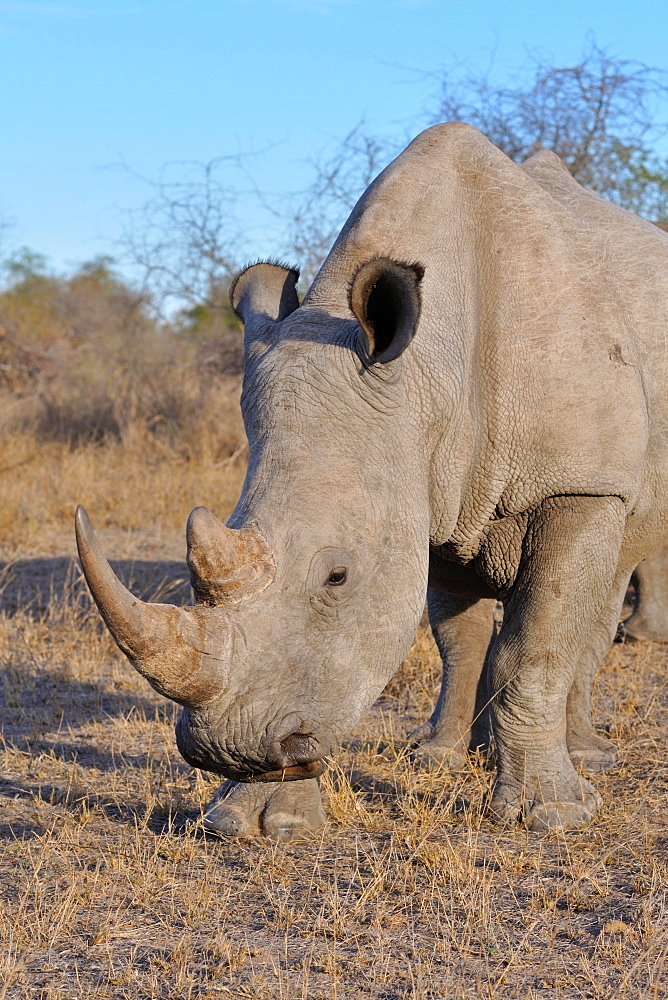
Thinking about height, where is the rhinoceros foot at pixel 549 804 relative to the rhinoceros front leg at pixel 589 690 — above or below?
below

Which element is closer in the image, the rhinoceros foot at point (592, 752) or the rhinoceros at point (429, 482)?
the rhinoceros at point (429, 482)

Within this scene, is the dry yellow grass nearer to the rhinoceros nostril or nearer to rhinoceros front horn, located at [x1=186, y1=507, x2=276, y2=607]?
the rhinoceros nostril

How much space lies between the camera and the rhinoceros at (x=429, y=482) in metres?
3.29

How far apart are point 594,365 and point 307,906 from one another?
212 cm

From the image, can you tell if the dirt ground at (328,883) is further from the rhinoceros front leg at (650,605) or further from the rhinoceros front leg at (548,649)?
the rhinoceros front leg at (650,605)

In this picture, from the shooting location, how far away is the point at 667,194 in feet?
40.5

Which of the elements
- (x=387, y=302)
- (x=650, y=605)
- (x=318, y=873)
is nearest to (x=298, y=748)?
(x=318, y=873)

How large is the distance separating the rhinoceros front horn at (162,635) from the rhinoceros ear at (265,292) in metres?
1.41

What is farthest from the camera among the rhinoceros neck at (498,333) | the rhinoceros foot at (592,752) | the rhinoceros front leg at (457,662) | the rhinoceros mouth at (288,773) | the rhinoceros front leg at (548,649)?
the rhinoceros front leg at (457,662)

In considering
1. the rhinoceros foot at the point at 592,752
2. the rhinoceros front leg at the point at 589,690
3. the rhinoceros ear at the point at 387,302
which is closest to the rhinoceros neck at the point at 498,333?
the rhinoceros ear at the point at 387,302

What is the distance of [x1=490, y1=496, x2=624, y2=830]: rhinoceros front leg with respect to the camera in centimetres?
434

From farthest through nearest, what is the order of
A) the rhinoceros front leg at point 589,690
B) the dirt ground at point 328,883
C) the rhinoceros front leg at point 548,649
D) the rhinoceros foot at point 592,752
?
the rhinoceros front leg at point 589,690, the rhinoceros foot at point 592,752, the rhinoceros front leg at point 548,649, the dirt ground at point 328,883

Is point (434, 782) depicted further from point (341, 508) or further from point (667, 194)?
point (667, 194)

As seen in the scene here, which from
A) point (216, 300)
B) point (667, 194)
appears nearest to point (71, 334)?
point (216, 300)
